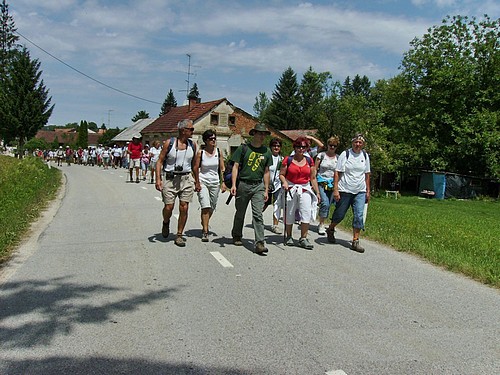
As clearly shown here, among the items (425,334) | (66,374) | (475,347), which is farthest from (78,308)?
(475,347)

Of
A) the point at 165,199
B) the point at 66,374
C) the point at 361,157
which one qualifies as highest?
Answer: the point at 361,157

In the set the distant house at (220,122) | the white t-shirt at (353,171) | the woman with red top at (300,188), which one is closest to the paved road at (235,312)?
the woman with red top at (300,188)

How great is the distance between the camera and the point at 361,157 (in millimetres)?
8602

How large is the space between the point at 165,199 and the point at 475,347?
5.47m

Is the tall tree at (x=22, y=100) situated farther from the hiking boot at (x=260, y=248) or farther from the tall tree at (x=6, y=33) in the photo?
the hiking boot at (x=260, y=248)

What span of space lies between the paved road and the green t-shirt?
1186 millimetres

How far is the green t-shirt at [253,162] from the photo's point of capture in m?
8.21

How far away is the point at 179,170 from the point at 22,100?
148 feet

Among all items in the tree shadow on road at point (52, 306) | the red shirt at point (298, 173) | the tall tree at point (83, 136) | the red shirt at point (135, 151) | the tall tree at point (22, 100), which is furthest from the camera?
the tall tree at point (83, 136)

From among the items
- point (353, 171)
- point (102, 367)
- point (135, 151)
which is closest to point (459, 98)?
point (135, 151)

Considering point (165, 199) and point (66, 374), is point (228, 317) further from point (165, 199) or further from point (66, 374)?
point (165, 199)

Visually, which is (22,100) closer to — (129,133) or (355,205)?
(129,133)

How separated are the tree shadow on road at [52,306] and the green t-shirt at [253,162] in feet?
9.24

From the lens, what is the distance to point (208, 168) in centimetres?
874
